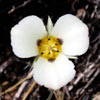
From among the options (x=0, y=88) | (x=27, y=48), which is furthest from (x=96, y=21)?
(x=0, y=88)

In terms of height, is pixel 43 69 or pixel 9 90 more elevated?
pixel 43 69

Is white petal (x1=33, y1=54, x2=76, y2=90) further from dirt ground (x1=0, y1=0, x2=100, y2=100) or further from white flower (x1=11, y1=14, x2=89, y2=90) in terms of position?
dirt ground (x1=0, y1=0, x2=100, y2=100)

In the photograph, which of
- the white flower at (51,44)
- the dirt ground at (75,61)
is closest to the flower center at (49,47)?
the white flower at (51,44)

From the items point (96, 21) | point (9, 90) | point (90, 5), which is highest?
point (90, 5)

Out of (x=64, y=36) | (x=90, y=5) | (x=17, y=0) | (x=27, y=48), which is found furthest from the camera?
(x=90, y=5)

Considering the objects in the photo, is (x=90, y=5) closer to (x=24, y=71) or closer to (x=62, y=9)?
(x=62, y=9)

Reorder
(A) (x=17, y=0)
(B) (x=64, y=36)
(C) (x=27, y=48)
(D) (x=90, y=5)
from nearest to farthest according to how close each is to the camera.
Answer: (C) (x=27, y=48) → (B) (x=64, y=36) → (A) (x=17, y=0) → (D) (x=90, y=5)

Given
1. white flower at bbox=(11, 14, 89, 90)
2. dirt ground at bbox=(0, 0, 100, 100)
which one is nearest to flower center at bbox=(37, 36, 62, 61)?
white flower at bbox=(11, 14, 89, 90)
